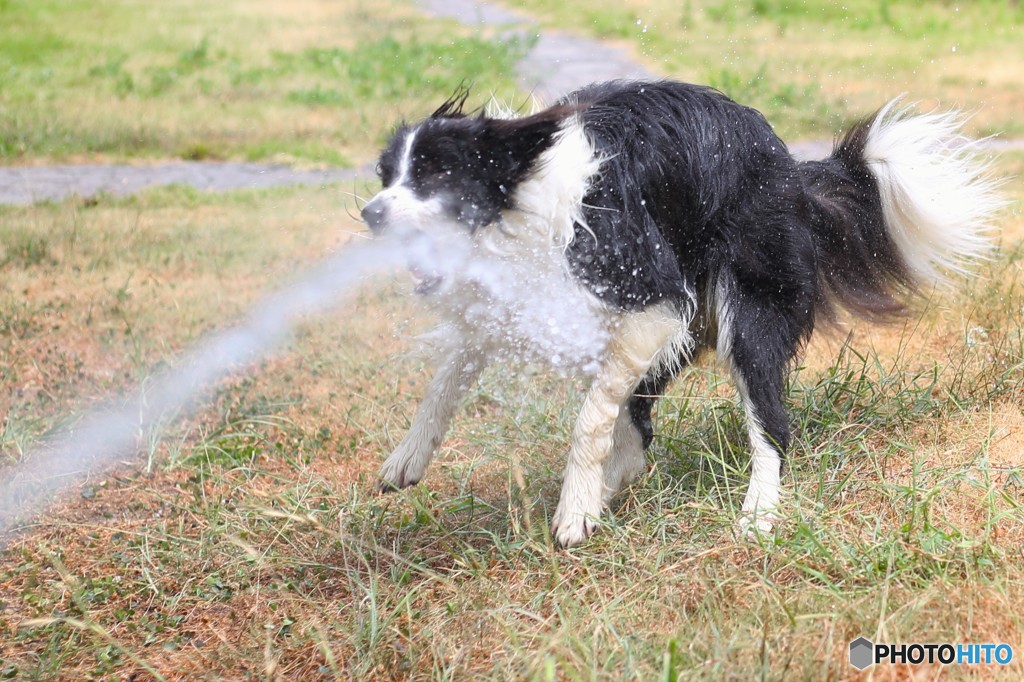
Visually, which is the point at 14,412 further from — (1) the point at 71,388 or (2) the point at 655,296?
(2) the point at 655,296

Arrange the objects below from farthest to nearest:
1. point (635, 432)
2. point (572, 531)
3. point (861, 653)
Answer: point (635, 432)
point (572, 531)
point (861, 653)

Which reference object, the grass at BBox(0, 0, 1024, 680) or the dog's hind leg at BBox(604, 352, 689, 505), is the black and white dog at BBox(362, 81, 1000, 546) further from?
the grass at BBox(0, 0, 1024, 680)

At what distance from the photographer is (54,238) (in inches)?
290

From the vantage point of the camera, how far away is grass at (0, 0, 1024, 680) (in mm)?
2906

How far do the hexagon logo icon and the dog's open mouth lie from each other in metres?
1.71

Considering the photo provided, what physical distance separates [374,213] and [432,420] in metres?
0.82

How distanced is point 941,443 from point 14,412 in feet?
12.8

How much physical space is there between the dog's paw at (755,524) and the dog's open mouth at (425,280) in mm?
1234

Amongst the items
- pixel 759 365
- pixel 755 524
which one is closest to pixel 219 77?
pixel 759 365

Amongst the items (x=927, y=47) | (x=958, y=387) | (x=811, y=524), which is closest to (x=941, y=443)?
(x=958, y=387)

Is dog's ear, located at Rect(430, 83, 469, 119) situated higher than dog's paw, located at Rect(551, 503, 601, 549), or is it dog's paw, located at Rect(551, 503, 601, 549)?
dog's ear, located at Rect(430, 83, 469, 119)

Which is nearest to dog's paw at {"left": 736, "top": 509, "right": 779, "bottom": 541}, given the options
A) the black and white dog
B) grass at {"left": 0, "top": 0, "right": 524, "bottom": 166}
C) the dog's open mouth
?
the black and white dog

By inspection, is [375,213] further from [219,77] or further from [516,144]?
[219,77]

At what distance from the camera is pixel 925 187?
13.8 feet
